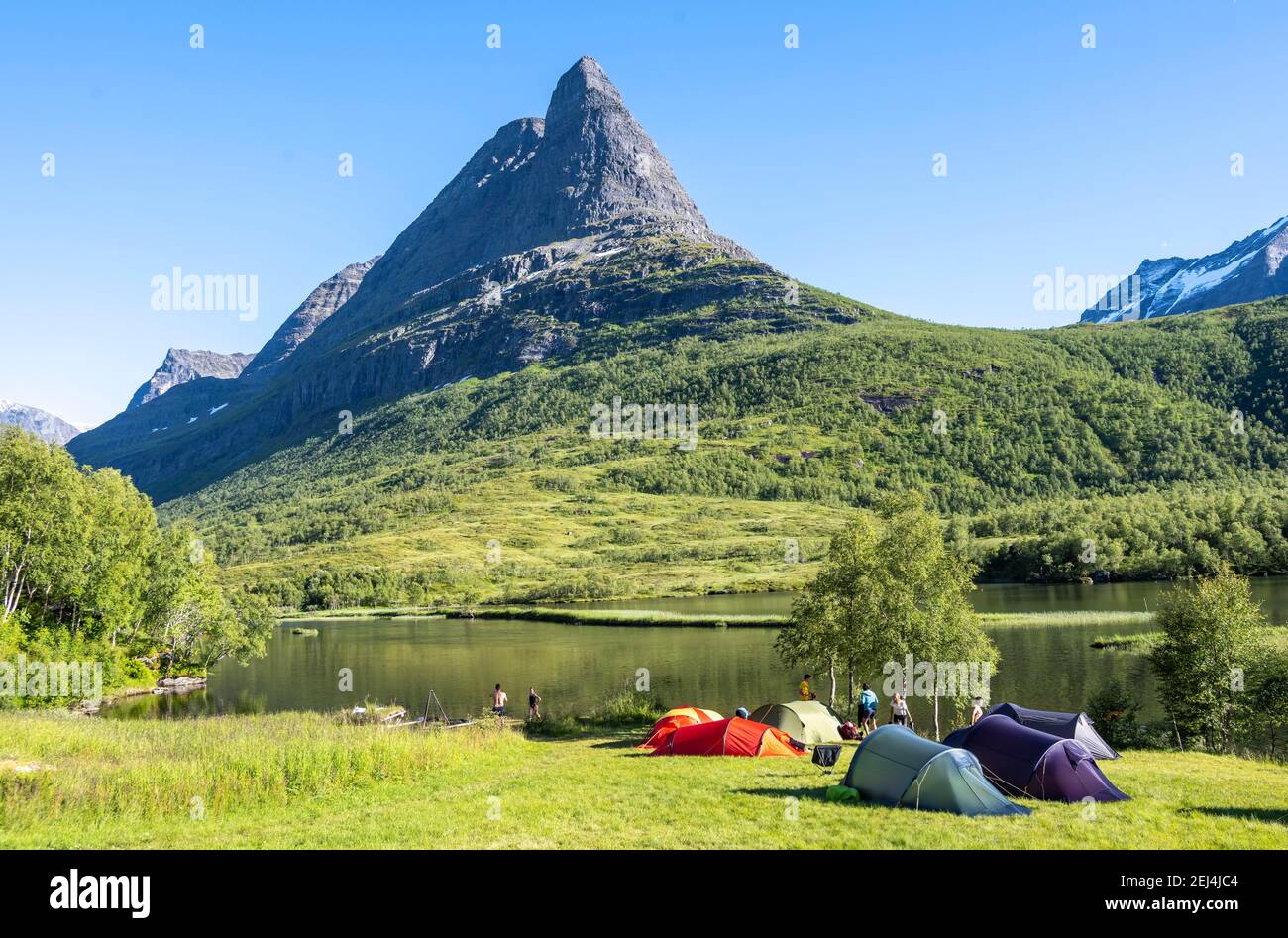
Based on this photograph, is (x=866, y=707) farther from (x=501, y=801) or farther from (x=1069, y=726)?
(x=501, y=801)

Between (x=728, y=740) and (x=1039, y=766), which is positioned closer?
(x=1039, y=766)

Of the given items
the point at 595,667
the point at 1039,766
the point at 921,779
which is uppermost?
the point at 921,779

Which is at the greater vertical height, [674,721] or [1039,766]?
[1039,766]

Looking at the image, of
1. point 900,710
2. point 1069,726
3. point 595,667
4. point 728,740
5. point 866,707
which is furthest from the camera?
point 595,667

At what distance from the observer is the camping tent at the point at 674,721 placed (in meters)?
34.6

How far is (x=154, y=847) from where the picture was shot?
17938mm

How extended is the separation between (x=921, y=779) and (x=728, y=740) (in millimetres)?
11832

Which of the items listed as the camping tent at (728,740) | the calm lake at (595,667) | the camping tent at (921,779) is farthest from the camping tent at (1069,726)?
the calm lake at (595,667)

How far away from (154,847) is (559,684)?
4879cm

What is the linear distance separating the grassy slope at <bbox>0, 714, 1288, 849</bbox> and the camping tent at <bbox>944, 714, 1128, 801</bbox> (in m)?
1.08

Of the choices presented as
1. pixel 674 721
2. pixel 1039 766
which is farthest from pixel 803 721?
pixel 1039 766

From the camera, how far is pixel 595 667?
243 feet

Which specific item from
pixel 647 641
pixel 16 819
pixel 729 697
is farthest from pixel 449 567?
pixel 16 819

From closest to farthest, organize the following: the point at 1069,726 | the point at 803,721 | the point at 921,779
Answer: the point at 921,779 → the point at 1069,726 → the point at 803,721
